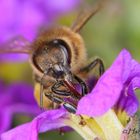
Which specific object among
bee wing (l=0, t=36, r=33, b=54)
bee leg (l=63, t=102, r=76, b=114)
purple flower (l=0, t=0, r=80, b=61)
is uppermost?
purple flower (l=0, t=0, r=80, b=61)

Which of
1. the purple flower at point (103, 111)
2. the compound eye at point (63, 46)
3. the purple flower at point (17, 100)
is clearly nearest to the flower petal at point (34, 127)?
the purple flower at point (103, 111)

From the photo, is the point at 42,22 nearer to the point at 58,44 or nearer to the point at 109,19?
the point at 109,19

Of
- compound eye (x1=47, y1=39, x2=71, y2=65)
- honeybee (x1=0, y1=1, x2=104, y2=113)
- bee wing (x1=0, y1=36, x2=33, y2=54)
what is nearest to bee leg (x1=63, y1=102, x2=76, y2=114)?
honeybee (x1=0, y1=1, x2=104, y2=113)

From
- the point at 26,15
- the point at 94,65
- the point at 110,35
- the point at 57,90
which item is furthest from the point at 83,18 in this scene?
the point at 26,15

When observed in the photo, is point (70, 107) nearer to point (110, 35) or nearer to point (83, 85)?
point (83, 85)

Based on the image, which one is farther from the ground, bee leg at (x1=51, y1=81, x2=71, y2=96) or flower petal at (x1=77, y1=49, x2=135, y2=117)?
bee leg at (x1=51, y1=81, x2=71, y2=96)

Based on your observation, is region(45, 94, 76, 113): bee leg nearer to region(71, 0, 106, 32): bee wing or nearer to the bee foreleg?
the bee foreleg
